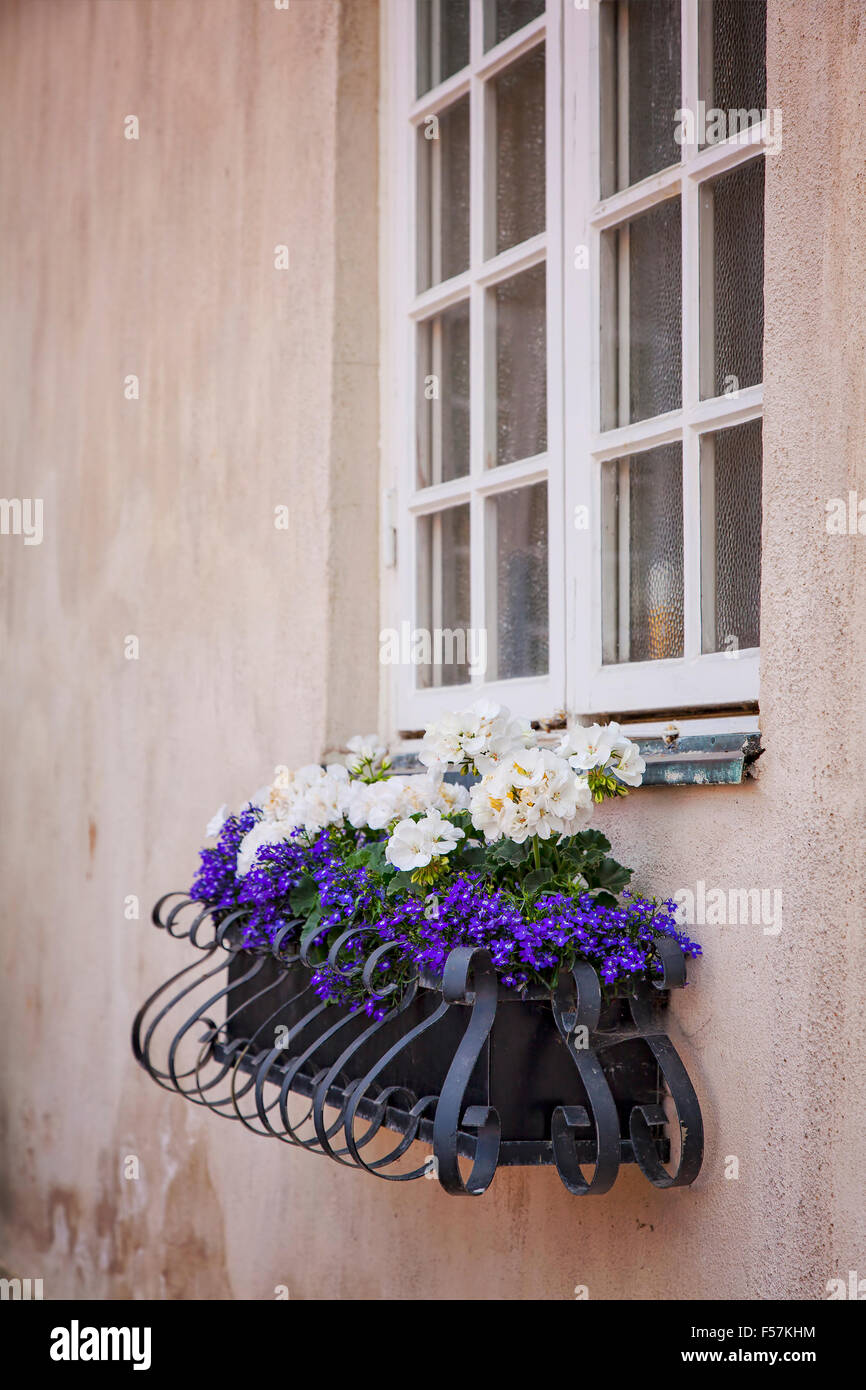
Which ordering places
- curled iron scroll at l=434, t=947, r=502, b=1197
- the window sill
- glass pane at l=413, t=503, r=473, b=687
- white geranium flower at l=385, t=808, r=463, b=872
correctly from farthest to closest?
1. glass pane at l=413, t=503, r=473, b=687
2. white geranium flower at l=385, t=808, r=463, b=872
3. the window sill
4. curled iron scroll at l=434, t=947, r=502, b=1197

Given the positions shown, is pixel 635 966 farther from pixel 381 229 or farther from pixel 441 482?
pixel 381 229

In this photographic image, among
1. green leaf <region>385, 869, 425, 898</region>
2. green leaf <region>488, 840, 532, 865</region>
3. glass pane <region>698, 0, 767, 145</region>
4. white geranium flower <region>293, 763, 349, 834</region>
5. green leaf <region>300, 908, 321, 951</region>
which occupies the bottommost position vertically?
green leaf <region>300, 908, 321, 951</region>

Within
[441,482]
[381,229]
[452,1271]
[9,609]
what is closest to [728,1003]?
[452,1271]

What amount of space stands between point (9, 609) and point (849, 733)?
409 centimetres

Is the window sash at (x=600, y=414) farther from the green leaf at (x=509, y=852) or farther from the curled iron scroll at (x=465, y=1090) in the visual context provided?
the curled iron scroll at (x=465, y=1090)

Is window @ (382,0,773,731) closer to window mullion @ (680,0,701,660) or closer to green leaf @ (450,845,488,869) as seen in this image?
window mullion @ (680,0,701,660)

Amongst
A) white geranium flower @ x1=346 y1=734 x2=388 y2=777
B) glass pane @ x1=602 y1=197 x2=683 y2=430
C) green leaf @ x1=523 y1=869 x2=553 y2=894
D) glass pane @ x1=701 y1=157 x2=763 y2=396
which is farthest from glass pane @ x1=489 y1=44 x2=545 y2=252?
green leaf @ x1=523 y1=869 x2=553 y2=894

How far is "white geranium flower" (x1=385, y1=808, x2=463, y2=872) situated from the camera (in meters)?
2.14

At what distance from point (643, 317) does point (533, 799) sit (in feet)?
3.31

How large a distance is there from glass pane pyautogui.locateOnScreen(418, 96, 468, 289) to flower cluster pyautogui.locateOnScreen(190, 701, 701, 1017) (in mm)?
1297

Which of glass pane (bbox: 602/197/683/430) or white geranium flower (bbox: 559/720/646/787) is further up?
glass pane (bbox: 602/197/683/430)

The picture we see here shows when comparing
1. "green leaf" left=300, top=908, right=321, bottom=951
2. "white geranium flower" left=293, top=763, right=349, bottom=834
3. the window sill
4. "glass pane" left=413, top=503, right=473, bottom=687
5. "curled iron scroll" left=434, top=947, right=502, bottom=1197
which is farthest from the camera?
"glass pane" left=413, top=503, right=473, bottom=687

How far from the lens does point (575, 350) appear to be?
2611mm

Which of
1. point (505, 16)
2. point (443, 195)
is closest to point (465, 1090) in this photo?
point (443, 195)
